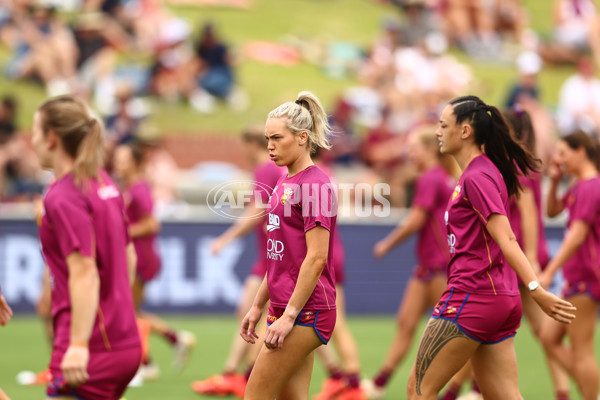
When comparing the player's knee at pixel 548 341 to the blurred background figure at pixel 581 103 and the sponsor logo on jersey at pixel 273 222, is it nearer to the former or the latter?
the sponsor logo on jersey at pixel 273 222

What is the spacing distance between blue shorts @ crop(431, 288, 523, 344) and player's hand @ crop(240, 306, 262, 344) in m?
1.10

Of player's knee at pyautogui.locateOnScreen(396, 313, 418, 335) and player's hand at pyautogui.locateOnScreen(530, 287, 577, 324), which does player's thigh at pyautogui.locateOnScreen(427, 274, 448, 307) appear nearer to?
player's knee at pyautogui.locateOnScreen(396, 313, 418, 335)

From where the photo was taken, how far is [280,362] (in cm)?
496

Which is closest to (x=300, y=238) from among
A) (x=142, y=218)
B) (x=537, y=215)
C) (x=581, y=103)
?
(x=537, y=215)

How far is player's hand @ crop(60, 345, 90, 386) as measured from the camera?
13.7ft

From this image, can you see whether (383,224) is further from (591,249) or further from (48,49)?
(48,49)

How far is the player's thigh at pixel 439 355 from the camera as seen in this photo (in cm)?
516

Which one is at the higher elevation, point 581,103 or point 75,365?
point 581,103

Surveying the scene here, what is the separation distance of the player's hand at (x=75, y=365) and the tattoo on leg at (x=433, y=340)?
204 cm

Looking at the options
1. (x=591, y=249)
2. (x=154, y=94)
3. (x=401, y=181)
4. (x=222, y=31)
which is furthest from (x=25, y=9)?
(x=591, y=249)

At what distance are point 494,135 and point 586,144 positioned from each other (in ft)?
6.78

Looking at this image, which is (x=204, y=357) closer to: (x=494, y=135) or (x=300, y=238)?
(x=300, y=238)

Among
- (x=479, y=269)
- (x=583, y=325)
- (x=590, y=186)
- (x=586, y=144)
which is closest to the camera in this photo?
(x=479, y=269)

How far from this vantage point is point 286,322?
16.0ft
